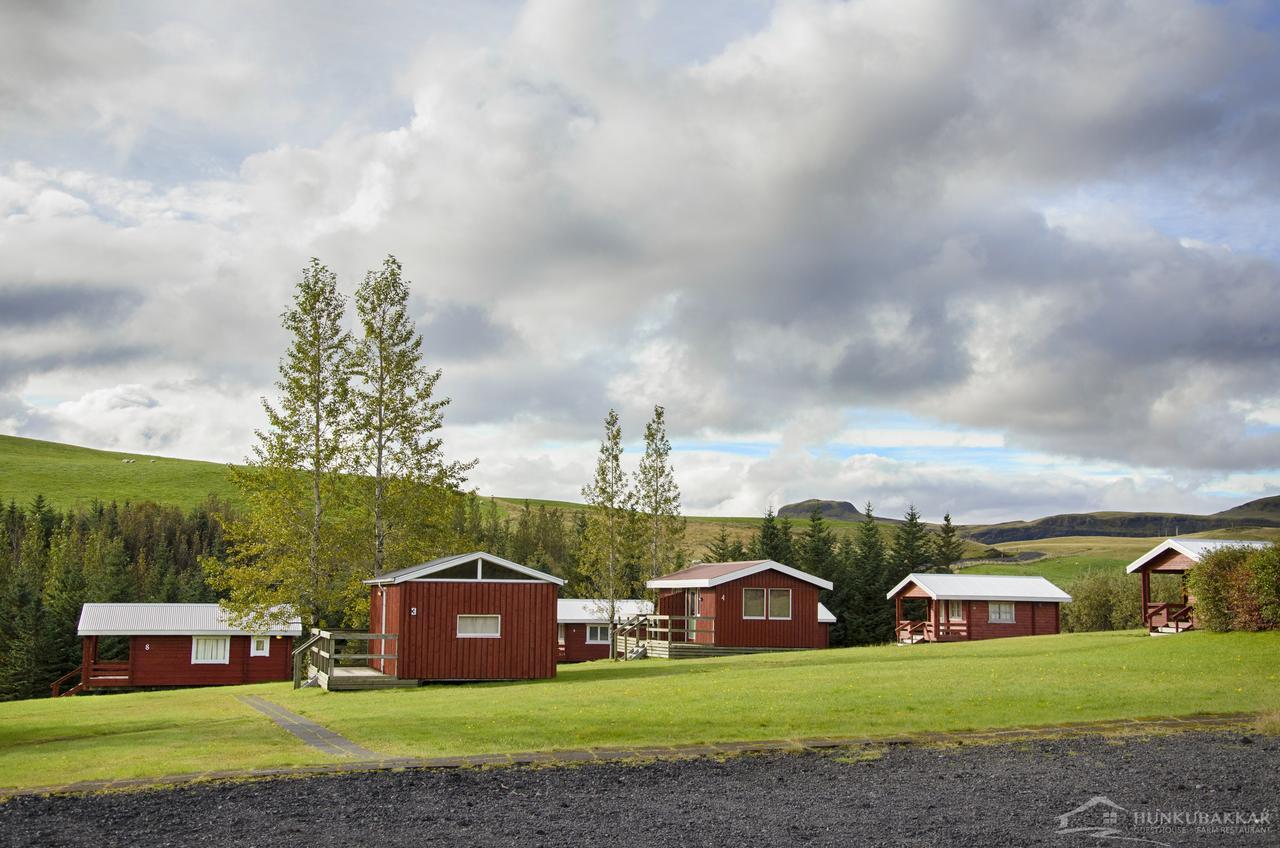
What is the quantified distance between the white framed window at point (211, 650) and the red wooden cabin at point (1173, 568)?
3715 cm

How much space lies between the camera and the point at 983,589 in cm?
5012

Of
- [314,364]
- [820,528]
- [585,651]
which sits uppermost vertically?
[314,364]

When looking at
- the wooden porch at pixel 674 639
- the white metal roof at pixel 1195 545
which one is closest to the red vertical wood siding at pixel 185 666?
the wooden porch at pixel 674 639

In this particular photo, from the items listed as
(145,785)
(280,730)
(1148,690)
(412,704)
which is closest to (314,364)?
(412,704)

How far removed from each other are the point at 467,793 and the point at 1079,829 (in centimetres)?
609

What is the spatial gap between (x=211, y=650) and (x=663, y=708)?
113 feet

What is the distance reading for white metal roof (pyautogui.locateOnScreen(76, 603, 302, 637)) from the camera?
44844 millimetres

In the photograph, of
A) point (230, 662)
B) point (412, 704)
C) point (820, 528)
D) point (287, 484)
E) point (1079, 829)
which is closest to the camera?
point (1079, 829)

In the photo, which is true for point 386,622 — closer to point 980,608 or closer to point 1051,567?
point 980,608

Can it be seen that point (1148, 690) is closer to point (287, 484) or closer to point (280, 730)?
point (280, 730)

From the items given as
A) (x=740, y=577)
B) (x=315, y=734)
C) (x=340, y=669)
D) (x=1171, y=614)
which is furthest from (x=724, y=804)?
(x=1171, y=614)

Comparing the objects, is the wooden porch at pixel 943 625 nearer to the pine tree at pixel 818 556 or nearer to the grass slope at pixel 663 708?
the pine tree at pixel 818 556

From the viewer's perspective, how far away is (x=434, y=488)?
34.7 meters

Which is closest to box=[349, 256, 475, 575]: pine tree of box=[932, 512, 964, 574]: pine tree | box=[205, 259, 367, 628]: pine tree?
box=[205, 259, 367, 628]: pine tree
